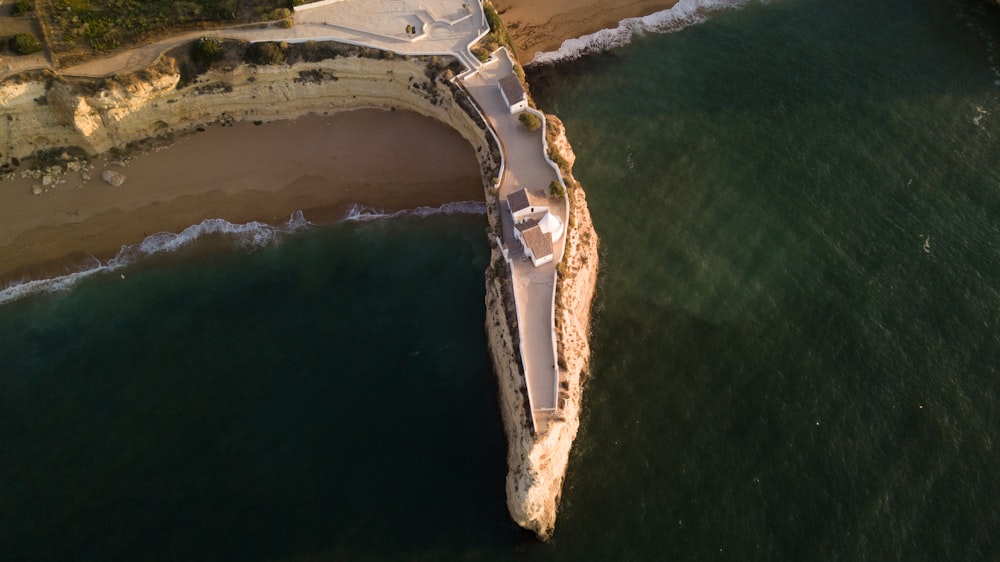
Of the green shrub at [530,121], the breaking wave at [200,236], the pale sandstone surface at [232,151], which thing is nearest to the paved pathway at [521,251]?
the green shrub at [530,121]

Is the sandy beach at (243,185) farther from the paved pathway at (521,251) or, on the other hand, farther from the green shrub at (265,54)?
the green shrub at (265,54)

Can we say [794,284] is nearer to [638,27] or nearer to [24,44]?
[638,27]

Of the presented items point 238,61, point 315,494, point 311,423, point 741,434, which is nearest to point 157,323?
point 311,423

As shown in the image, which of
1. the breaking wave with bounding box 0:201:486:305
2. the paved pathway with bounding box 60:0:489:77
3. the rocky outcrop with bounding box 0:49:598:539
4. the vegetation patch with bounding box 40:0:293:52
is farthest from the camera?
the paved pathway with bounding box 60:0:489:77

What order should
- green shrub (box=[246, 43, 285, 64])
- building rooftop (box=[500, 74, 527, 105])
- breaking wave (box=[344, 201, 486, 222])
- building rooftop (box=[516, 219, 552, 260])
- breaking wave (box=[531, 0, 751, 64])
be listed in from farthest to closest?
breaking wave (box=[531, 0, 751, 64]), green shrub (box=[246, 43, 285, 64]), breaking wave (box=[344, 201, 486, 222]), building rooftop (box=[500, 74, 527, 105]), building rooftop (box=[516, 219, 552, 260])

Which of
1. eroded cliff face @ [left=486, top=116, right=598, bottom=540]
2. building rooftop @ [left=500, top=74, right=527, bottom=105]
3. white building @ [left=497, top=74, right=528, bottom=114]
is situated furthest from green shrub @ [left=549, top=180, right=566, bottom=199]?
building rooftop @ [left=500, top=74, right=527, bottom=105]

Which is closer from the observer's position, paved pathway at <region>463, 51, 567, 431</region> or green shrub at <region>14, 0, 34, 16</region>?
paved pathway at <region>463, 51, 567, 431</region>

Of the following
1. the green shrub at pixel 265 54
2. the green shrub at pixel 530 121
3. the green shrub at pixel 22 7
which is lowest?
the green shrub at pixel 530 121

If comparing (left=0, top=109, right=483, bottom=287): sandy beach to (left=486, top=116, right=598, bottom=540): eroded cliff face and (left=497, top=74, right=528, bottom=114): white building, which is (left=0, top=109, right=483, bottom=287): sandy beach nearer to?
(left=497, top=74, right=528, bottom=114): white building
